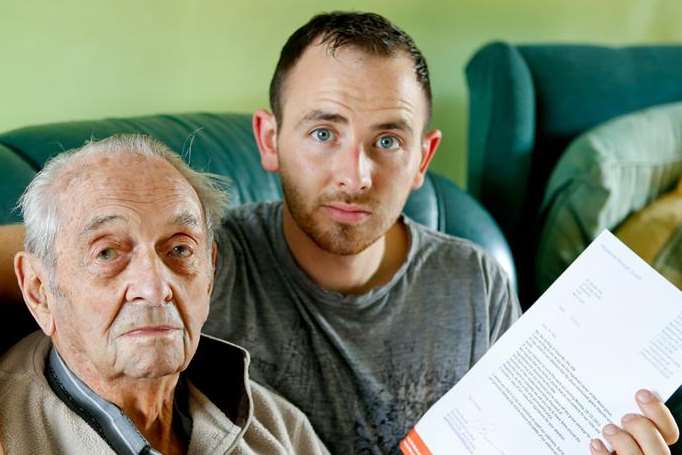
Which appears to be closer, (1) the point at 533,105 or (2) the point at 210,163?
(2) the point at 210,163

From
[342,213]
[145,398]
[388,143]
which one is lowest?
[145,398]

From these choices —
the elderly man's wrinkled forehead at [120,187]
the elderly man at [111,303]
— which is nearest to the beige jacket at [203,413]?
the elderly man at [111,303]

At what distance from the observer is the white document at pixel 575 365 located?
42.2 inches

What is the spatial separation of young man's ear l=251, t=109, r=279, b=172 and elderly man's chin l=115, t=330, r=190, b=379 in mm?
529

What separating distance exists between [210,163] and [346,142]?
35 cm

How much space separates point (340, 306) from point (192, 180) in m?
0.41

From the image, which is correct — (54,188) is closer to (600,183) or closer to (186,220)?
(186,220)

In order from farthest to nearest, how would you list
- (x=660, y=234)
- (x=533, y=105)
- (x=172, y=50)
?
(x=533, y=105) < (x=660, y=234) < (x=172, y=50)

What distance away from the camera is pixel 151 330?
1024 millimetres

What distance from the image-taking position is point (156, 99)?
1.95 m

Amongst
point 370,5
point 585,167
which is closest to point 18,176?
point 370,5

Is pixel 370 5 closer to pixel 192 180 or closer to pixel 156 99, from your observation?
pixel 156 99

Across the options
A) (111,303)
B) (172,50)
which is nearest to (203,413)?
(111,303)

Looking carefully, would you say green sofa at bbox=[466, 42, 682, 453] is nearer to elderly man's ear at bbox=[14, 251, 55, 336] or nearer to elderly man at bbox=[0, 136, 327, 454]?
elderly man at bbox=[0, 136, 327, 454]
